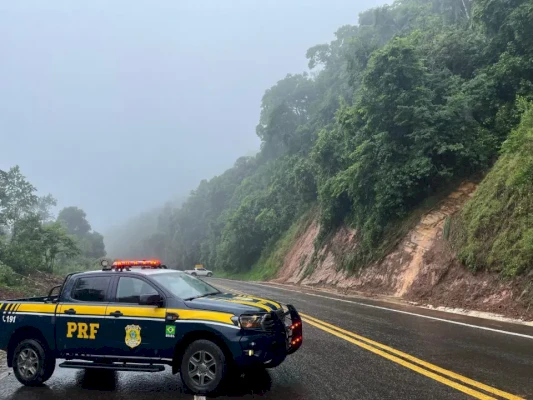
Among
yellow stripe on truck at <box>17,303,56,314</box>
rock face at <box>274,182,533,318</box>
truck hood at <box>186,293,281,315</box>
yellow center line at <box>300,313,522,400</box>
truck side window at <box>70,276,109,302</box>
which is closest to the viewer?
yellow center line at <box>300,313,522,400</box>

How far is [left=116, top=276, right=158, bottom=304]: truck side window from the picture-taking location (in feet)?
22.7

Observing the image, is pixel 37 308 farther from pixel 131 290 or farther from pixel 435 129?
pixel 435 129

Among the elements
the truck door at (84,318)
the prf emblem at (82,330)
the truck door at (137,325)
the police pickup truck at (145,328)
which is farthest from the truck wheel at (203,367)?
the prf emblem at (82,330)

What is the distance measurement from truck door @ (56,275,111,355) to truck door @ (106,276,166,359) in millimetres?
182

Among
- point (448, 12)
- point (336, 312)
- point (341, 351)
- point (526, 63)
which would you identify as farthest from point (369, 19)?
point (341, 351)

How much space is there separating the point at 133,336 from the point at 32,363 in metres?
1.90

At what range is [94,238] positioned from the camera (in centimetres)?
9244

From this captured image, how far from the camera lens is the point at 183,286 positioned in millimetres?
7328

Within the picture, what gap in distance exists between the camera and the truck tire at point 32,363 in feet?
23.7

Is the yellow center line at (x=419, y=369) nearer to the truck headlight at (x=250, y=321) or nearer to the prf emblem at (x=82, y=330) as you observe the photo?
the truck headlight at (x=250, y=321)

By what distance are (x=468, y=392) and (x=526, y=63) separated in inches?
741

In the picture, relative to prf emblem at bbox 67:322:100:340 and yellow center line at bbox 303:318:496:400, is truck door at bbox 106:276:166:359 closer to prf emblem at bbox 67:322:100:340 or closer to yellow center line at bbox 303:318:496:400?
prf emblem at bbox 67:322:100:340

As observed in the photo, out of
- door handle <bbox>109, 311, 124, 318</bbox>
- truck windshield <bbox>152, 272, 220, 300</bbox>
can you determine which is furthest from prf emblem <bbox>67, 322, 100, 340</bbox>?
truck windshield <bbox>152, 272, 220, 300</bbox>

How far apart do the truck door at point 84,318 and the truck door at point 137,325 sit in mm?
182
